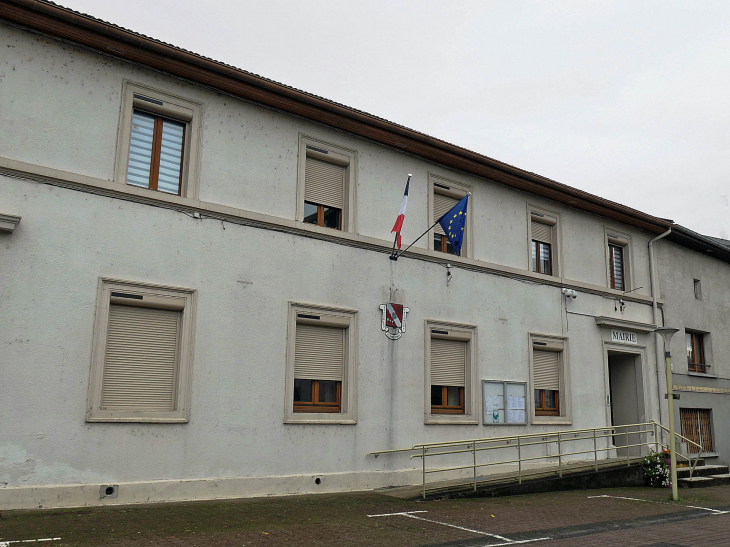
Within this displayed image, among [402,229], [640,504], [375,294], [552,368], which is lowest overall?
[640,504]

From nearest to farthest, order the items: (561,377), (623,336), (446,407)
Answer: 1. (446,407)
2. (561,377)
3. (623,336)

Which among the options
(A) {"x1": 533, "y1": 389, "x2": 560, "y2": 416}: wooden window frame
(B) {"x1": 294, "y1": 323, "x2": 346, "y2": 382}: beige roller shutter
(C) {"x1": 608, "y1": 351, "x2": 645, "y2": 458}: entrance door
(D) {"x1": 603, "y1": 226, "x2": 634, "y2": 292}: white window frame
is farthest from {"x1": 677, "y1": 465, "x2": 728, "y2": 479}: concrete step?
(B) {"x1": 294, "y1": 323, "x2": 346, "y2": 382}: beige roller shutter

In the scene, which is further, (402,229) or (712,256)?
(712,256)

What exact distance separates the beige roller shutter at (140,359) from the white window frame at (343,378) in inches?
79.5

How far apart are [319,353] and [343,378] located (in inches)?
28.0

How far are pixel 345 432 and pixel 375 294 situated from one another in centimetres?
274

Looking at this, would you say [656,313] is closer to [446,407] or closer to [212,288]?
[446,407]

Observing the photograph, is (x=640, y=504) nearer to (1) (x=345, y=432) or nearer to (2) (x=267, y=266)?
(1) (x=345, y=432)

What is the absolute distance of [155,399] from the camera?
35.3 ft

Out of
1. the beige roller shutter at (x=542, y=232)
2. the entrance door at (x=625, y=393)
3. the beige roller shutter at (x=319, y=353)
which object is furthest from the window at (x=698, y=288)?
the beige roller shutter at (x=319, y=353)

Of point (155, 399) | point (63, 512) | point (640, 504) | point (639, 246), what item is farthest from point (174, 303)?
point (639, 246)

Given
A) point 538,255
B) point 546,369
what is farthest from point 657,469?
point 538,255

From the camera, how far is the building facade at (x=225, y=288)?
32.4 ft

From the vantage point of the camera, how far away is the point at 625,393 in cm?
1878
